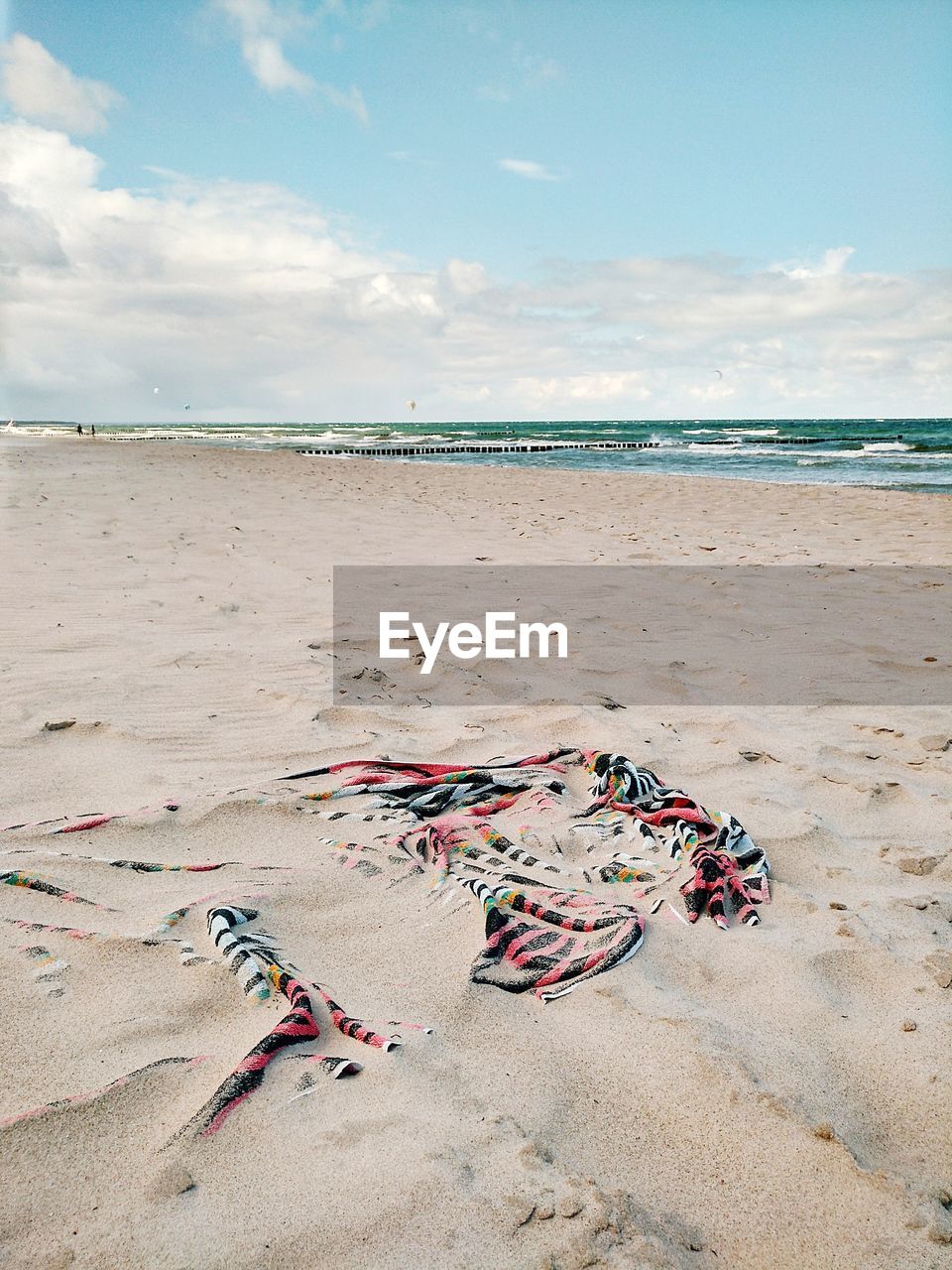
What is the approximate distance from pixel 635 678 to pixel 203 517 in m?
6.46

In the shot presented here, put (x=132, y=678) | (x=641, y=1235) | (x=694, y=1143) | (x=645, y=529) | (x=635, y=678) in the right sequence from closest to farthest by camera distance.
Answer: (x=641, y=1235)
(x=694, y=1143)
(x=132, y=678)
(x=635, y=678)
(x=645, y=529)

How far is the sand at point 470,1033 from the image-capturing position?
4.17 ft

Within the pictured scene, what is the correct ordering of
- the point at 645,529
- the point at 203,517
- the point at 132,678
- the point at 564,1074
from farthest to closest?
1. the point at 645,529
2. the point at 203,517
3. the point at 132,678
4. the point at 564,1074

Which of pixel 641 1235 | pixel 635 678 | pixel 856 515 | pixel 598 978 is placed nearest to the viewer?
pixel 641 1235

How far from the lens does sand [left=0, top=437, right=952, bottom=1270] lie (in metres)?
1.27

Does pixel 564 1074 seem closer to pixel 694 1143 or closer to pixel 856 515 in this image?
pixel 694 1143

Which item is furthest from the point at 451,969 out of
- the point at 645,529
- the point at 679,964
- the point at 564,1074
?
the point at 645,529

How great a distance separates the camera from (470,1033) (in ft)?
5.51

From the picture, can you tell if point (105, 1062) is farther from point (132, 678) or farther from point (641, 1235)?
point (132, 678)

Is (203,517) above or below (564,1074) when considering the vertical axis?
above

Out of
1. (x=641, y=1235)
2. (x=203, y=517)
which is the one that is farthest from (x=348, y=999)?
(x=203, y=517)

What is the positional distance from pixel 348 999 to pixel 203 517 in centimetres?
832

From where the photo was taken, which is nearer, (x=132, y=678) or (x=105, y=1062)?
(x=105, y=1062)

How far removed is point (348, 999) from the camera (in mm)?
1743
